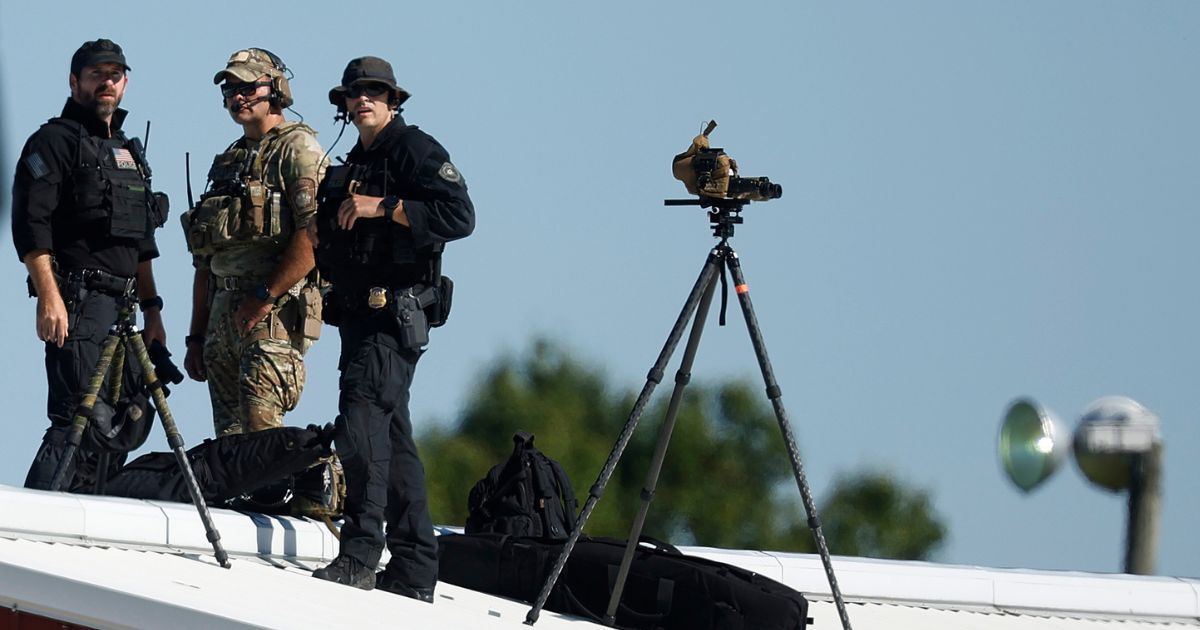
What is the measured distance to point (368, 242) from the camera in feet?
26.9

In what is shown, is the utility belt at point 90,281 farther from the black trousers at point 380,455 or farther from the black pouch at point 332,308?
the black trousers at point 380,455

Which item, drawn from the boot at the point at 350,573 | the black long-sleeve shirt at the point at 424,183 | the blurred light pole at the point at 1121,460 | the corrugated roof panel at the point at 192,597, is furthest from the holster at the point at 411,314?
the blurred light pole at the point at 1121,460

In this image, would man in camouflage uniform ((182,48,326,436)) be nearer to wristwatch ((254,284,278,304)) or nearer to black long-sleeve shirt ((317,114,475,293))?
wristwatch ((254,284,278,304))

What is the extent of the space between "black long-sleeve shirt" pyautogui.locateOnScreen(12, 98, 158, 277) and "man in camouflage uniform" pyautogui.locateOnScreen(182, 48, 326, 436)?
0.59 m

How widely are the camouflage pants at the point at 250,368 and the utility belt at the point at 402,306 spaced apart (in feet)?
4.34

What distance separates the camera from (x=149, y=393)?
8.15m

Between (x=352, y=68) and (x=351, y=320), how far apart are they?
36.9 inches

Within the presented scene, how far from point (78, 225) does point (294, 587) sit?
6.58 ft

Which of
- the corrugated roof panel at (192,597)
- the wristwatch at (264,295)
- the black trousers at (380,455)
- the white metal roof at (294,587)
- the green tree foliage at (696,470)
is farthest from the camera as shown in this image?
the green tree foliage at (696,470)

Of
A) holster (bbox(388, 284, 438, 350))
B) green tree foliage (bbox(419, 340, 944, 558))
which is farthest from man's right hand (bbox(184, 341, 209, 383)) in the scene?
green tree foliage (bbox(419, 340, 944, 558))

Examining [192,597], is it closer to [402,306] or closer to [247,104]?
[402,306]

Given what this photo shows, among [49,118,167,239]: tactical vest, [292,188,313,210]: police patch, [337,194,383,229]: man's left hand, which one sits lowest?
[337,194,383,229]: man's left hand

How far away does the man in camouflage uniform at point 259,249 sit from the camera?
31.4ft

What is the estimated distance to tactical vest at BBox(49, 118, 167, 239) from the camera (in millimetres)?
9039
